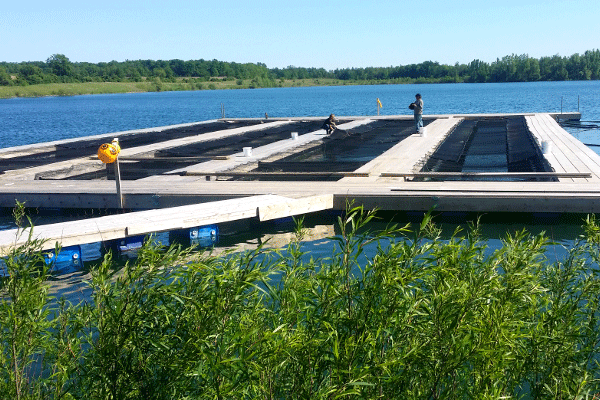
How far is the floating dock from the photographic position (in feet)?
34.9

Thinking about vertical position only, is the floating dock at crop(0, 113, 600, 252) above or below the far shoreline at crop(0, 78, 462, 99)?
below

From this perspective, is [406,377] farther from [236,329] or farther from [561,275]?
[561,275]

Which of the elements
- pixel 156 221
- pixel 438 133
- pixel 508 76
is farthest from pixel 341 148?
pixel 508 76

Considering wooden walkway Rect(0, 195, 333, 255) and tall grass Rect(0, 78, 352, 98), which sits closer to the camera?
wooden walkway Rect(0, 195, 333, 255)

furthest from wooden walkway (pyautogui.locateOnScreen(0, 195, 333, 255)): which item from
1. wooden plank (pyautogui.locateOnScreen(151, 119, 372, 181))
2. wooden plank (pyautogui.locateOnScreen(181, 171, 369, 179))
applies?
wooden plank (pyautogui.locateOnScreen(151, 119, 372, 181))

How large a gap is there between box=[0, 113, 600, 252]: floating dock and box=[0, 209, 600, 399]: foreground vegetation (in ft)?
11.9

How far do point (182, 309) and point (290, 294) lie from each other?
0.60m

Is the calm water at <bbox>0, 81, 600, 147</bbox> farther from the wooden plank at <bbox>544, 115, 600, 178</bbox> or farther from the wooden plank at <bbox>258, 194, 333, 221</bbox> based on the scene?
the wooden plank at <bbox>258, 194, 333, 221</bbox>

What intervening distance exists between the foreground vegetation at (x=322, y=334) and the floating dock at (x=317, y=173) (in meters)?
3.61

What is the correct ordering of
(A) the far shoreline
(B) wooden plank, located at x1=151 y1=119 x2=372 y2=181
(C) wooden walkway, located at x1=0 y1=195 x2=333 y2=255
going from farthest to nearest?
(A) the far shoreline, (B) wooden plank, located at x1=151 y1=119 x2=372 y2=181, (C) wooden walkway, located at x1=0 y1=195 x2=333 y2=255

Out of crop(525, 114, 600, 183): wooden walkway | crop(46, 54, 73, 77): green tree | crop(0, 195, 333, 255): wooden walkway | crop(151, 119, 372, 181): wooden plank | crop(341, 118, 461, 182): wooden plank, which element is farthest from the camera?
crop(46, 54, 73, 77): green tree

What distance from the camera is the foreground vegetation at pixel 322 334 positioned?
3.13 meters

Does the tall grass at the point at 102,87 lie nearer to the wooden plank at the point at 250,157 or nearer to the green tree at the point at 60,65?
the green tree at the point at 60,65

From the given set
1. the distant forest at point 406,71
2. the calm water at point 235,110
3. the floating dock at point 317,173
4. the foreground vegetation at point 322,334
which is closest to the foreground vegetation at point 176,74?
the distant forest at point 406,71
